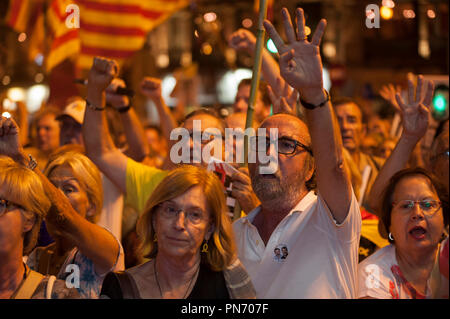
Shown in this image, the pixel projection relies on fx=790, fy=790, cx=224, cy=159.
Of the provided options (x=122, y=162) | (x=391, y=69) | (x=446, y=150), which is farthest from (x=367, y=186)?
(x=391, y=69)

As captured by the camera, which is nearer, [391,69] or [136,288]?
[136,288]

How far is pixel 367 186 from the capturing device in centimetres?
562

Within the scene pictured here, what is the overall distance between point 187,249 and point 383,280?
3.82 ft

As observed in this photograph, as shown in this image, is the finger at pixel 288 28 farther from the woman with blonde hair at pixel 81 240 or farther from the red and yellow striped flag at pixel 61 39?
the red and yellow striped flag at pixel 61 39

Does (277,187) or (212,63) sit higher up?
(212,63)

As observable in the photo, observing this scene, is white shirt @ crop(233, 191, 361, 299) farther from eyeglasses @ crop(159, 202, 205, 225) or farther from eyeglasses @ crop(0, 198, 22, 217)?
eyeglasses @ crop(0, 198, 22, 217)

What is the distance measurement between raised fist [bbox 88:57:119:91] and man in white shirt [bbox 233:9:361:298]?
1.09 meters

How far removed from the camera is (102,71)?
450 centimetres

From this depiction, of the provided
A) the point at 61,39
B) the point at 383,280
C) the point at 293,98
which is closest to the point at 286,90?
the point at 293,98

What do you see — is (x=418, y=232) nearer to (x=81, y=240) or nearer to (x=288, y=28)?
(x=288, y=28)
